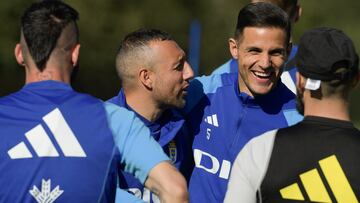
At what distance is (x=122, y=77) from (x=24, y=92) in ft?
4.72

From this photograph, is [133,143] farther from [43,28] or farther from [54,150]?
[43,28]

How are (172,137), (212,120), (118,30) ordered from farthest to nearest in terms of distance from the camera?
(118,30) < (212,120) < (172,137)

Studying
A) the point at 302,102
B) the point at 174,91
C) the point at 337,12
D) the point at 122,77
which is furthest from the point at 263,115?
the point at 337,12

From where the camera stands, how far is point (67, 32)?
11.7ft

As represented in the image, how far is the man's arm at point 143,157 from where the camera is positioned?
3459 mm

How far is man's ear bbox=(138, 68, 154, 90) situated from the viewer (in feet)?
15.8

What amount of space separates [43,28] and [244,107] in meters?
1.63

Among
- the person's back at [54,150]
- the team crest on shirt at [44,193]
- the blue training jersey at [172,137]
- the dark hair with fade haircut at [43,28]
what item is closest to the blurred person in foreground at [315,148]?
the person's back at [54,150]

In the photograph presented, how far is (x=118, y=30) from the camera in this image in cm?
1301

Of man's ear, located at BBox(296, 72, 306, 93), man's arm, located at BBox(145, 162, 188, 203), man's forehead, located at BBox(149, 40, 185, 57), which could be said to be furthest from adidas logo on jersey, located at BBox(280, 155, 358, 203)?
Result: man's forehead, located at BBox(149, 40, 185, 57)

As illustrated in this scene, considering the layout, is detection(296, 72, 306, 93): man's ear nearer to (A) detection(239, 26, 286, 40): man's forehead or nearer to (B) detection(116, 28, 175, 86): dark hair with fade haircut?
(A) detection(239, 26, 286, 40): man's forehead

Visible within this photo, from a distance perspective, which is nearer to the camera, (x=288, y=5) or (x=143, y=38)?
(x=143, y=38)

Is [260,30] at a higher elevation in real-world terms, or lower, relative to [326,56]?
lower

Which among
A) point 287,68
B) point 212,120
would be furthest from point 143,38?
point 287,68
